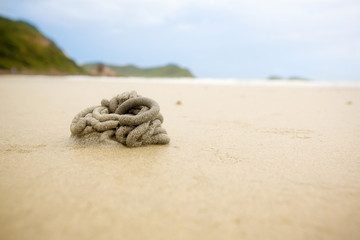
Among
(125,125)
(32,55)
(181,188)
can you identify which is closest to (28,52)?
(32,55)

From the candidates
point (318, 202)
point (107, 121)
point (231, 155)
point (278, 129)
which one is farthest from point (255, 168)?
point (278, 129)

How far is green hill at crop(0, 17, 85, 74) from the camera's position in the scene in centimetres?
5302

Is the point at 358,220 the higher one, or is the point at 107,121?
the point at 107,121

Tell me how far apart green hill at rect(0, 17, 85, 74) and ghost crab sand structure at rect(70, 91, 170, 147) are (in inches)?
2186

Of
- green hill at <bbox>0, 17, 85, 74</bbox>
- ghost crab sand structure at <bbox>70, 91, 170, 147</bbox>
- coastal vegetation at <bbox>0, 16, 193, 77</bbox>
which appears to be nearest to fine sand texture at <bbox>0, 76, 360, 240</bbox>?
ghost crab sand structure at <bbox>70, 91, 170, 147</bbox>

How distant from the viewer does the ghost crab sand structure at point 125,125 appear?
85.7 inches

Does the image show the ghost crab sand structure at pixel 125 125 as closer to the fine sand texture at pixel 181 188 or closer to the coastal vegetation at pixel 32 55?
the fine sand texture at pixel 181 188

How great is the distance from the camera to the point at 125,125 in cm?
225

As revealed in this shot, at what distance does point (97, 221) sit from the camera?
3.75 ft

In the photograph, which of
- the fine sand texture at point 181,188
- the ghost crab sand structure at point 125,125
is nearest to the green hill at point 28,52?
the ghost crab sand structure at point 125,125

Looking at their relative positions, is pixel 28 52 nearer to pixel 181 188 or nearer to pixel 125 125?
pixel 125 125

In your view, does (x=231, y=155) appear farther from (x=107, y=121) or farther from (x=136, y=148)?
(x=107, y=121)

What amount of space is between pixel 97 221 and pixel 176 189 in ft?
1.63

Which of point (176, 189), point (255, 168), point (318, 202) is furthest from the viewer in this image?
point (255, 168)
